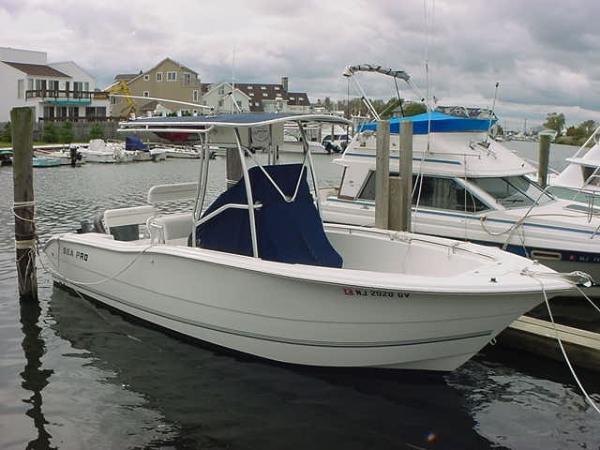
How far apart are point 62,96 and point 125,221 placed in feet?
214

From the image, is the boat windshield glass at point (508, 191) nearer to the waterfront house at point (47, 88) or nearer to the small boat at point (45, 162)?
the small boat at point (45, 162)

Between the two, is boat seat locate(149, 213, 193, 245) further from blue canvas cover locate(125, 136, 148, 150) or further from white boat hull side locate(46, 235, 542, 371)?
blue canvas cover locate(125, 136, 148, 150)

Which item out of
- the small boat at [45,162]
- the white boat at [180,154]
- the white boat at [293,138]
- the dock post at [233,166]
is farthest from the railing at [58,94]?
the white boat at [293,138]

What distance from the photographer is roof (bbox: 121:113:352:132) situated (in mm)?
7715

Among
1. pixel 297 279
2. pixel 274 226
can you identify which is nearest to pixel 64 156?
pixel 274 226

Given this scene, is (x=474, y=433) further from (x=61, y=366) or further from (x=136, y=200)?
(x=136, y=200)

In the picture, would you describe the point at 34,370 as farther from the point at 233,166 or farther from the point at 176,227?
the point at 233,166

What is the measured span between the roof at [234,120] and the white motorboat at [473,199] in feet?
11.3

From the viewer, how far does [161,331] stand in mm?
9086

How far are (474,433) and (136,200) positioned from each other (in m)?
21.3

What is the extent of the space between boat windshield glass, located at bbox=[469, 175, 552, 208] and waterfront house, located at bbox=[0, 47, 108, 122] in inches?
2398

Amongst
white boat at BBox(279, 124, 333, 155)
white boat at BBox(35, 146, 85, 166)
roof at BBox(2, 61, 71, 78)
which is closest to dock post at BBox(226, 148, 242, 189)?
white boat at BBox(279, 124, 333, 155)

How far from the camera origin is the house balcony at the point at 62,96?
6800 centimetres

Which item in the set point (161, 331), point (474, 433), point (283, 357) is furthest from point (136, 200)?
point (474, 433)
